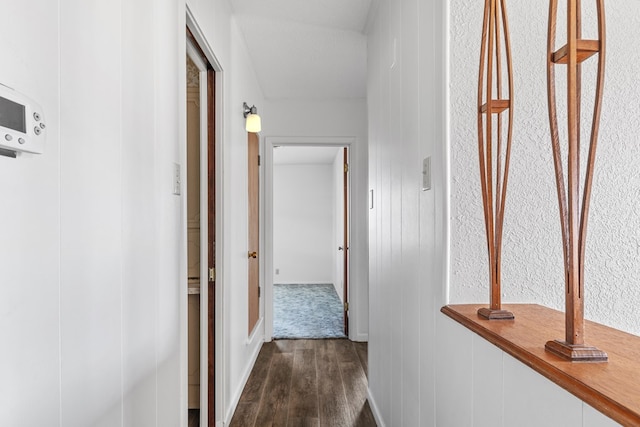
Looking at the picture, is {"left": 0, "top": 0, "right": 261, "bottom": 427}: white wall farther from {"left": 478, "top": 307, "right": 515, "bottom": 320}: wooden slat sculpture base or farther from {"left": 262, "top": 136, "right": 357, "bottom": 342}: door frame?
{"left": 262, "top": 136, "right": 357, "bottom": 342}: door frame

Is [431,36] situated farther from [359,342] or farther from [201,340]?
[359,342]

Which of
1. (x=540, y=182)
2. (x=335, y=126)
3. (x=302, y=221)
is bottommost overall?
(x=302, y=221)

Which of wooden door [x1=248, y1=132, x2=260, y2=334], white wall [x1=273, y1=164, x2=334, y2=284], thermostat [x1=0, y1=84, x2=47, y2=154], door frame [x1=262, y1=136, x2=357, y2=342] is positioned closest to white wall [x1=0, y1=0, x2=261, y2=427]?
thermostat [x1=0, y1=84, x2=47, y2=154]

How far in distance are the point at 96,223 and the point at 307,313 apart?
446 centimetres

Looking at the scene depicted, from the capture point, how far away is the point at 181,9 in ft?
4.70

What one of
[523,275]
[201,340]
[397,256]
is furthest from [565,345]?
[201,340]

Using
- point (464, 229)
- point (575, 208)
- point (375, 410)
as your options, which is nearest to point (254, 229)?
point (375, 410)

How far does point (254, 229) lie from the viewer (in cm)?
352

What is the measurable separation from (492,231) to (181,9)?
4.35 ft

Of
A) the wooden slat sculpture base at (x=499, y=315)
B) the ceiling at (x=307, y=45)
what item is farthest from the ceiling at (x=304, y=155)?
the wooden slat sculpture base at (x=499, y=315)

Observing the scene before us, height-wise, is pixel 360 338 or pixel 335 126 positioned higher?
pixel 335 126

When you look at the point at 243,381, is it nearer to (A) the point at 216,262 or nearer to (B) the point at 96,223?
(A) the point at 216,262

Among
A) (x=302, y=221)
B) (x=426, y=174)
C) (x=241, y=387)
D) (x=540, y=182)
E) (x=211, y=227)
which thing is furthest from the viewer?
(x=302, y=221)

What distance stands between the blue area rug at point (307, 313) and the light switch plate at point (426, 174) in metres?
3.05
